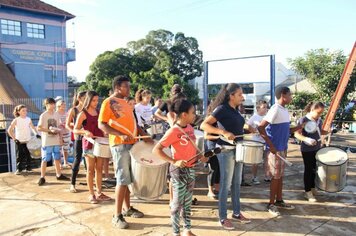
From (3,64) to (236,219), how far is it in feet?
85.6

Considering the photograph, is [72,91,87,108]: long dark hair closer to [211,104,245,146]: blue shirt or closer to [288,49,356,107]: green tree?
[211,104,245,146]: blue shirt

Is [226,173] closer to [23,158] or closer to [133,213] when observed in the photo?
[133,213]

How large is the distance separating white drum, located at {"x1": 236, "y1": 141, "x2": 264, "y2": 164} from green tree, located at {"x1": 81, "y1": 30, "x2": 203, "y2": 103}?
25.3m

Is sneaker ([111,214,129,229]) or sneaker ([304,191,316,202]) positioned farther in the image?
sneaker ([304,191,316,202])

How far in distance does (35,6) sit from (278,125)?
95.0 ft

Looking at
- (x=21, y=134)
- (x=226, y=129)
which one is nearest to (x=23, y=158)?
(x=21, y=134)

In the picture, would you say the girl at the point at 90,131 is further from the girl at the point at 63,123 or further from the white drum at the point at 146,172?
the girl at the point at 63,123

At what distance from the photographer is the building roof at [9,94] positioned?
64.0ft

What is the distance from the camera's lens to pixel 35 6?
2830 centimetres

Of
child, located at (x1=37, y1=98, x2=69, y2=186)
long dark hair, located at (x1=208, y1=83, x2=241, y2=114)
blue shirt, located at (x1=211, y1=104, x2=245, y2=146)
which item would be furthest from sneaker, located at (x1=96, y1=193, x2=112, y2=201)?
long dark hair, located at (x1=208, y1=83, x2=241, y2=114)

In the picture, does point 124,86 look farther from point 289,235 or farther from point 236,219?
point 289,235

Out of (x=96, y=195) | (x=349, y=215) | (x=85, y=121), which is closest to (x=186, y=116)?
(x=85, y=121)

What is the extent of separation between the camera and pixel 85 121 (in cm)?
501

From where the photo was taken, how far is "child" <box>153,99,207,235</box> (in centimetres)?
353
